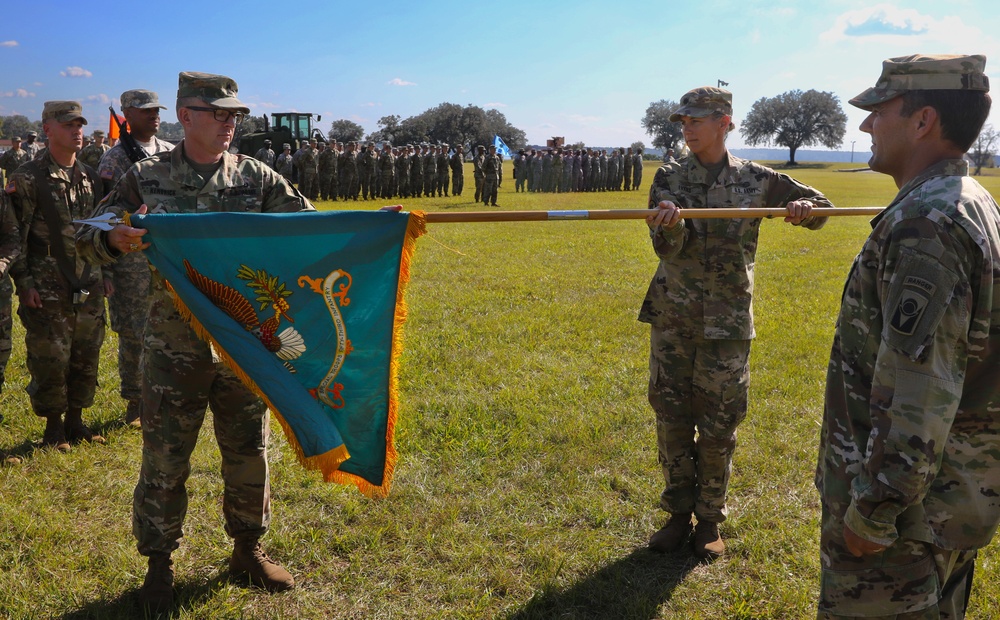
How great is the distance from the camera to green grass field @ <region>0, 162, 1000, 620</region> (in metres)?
3.48

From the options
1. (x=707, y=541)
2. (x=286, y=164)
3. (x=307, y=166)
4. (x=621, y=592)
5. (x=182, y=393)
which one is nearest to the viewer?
(x=182, y=393)

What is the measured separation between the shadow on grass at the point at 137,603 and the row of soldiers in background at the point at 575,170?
30.0 metres

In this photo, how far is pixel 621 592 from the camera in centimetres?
353

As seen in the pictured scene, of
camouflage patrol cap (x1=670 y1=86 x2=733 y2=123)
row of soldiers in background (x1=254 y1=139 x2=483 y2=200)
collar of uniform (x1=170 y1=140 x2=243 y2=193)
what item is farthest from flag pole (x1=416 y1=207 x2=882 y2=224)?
row of soldiers in background (x1=254 y1=139 x2=483 y2=200)

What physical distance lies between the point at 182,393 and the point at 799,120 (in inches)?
4266

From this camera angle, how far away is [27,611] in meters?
3.30

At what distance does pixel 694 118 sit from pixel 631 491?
2.31 metres

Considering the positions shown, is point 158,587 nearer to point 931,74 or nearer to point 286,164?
point 931,74

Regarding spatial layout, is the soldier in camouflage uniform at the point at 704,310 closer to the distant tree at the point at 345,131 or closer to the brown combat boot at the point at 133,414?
the brown combat boot at the point at 133,414

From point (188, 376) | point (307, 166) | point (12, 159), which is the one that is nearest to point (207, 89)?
point (188, 376)

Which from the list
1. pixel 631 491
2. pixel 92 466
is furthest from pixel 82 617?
pixel 631 491

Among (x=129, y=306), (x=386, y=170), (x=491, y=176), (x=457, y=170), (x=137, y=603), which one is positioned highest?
(x=457, y=170)

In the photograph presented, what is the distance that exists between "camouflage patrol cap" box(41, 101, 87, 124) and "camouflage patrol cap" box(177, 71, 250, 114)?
2.36 m

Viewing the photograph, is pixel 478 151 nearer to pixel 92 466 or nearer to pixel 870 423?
pixel 92 466
